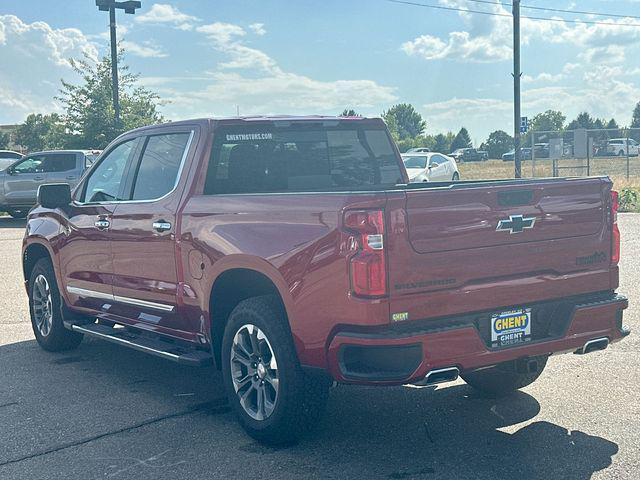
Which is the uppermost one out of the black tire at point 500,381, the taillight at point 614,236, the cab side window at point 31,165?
the cab side window at point 31,165

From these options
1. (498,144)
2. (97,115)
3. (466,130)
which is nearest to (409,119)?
(466,130)

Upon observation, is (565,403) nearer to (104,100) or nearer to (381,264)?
(381,264)

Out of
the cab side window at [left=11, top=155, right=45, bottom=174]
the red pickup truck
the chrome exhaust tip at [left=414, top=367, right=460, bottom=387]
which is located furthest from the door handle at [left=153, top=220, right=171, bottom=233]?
the cab side window at [left=11, top=155, right=45, bottom=174]

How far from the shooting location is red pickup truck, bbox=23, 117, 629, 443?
13.9ft

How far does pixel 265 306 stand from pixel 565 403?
2.19 m

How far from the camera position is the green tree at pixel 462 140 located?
372ft

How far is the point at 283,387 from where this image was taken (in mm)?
4629

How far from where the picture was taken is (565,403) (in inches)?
217

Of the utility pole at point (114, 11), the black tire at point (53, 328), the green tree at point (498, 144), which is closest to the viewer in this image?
the black tire at point (53, 328)

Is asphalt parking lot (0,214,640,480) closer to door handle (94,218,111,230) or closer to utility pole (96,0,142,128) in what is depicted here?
door handle (94,218,111,230)

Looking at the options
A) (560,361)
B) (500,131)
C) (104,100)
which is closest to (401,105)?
(500,131)

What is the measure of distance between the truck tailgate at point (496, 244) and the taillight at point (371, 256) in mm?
54

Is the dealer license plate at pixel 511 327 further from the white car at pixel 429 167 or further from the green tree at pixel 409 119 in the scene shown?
the green tree at pixel 409 119

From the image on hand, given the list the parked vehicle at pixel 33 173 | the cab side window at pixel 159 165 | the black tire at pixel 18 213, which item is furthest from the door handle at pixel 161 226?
the black tire at pixel 18 213
